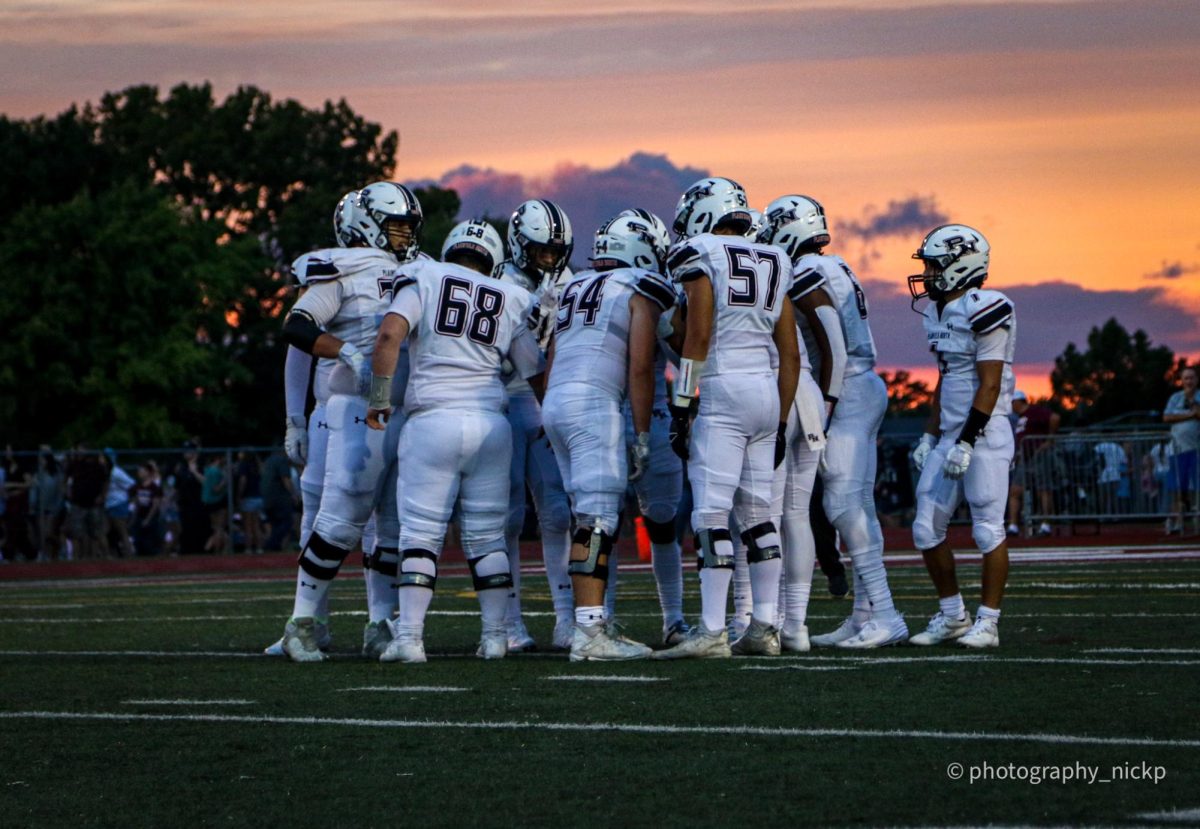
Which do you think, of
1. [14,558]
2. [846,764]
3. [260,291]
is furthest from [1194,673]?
[260,291]

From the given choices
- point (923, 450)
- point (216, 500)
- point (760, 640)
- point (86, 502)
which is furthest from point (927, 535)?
point (216, 500)

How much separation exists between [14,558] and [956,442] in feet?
60.7

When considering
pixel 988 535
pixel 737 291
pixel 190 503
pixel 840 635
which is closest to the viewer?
pixel 737 291

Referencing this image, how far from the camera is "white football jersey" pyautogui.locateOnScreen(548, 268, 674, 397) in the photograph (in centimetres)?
913

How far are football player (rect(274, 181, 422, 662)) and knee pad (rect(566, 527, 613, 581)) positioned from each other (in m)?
1.15

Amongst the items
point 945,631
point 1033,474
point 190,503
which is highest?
point 1033,474

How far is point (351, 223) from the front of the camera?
9961 mm

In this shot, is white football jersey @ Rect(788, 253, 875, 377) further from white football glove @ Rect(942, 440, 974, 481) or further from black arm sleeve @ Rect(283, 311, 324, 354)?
black arm sleeve @ Rect(283, 311, 324, 354)

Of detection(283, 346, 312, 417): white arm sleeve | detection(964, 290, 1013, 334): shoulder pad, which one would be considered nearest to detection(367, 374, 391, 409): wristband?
detection(283, 346, 312, 417): white arm sleeve

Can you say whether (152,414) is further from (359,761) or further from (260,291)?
(359,761)

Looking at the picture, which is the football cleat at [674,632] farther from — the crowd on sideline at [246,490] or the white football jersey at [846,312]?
the crowd on sideline at [246,490]

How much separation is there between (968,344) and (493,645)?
263cm

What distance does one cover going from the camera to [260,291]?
59875 mm

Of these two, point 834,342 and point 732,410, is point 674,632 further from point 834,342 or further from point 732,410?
point 834,342
